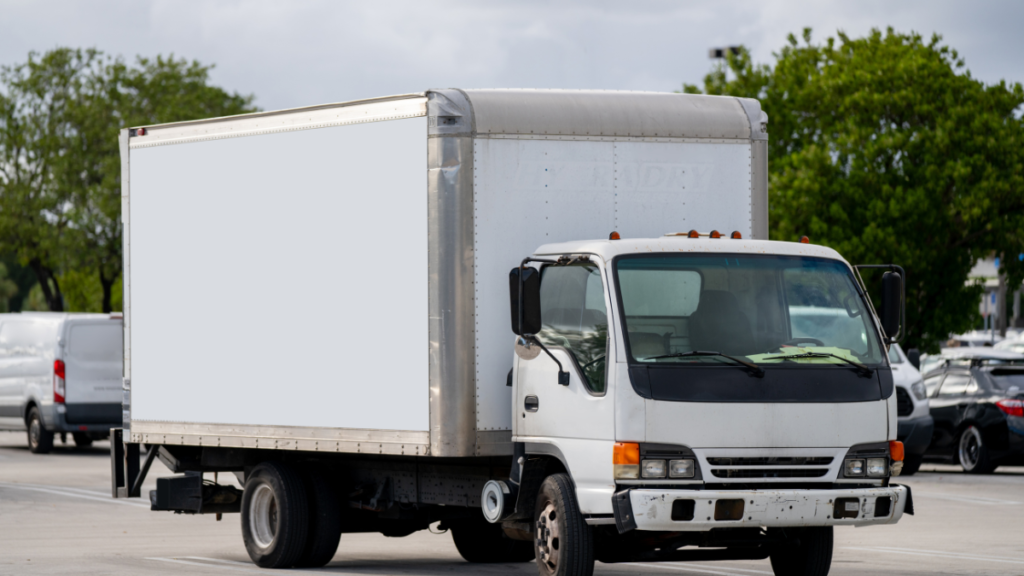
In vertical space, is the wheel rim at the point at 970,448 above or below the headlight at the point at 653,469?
below

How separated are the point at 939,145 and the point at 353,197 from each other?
25.9 m

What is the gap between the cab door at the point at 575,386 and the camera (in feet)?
30.5

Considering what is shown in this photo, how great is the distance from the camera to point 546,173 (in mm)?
10438

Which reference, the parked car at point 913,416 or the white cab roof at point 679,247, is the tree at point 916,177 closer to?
the parked car at point 913,416

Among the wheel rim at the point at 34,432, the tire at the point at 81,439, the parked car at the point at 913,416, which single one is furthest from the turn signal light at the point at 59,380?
the parked car at the point at 913,416

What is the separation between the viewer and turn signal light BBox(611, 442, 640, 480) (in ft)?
29.8

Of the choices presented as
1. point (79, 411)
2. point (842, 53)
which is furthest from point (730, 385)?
point (842, 53)

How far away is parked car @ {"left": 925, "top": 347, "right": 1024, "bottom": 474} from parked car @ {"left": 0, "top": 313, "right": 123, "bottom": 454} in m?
12.2

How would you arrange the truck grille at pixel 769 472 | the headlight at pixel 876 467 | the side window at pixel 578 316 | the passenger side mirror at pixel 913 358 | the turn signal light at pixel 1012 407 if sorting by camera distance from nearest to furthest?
the truck grille at pixel 769 472 < the side window at pixel 578 316 < the headlight at pixel 876 467 < the passenger side mirror at pixel 913 358 < the turn signal light at pixel 1012 407

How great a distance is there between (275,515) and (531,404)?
302cm

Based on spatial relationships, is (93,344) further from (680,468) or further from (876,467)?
(876,467)

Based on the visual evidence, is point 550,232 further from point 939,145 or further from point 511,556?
point 939,145

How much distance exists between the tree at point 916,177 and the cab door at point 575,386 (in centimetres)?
2563

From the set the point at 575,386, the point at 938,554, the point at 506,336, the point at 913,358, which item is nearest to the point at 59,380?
the point at 913,358
